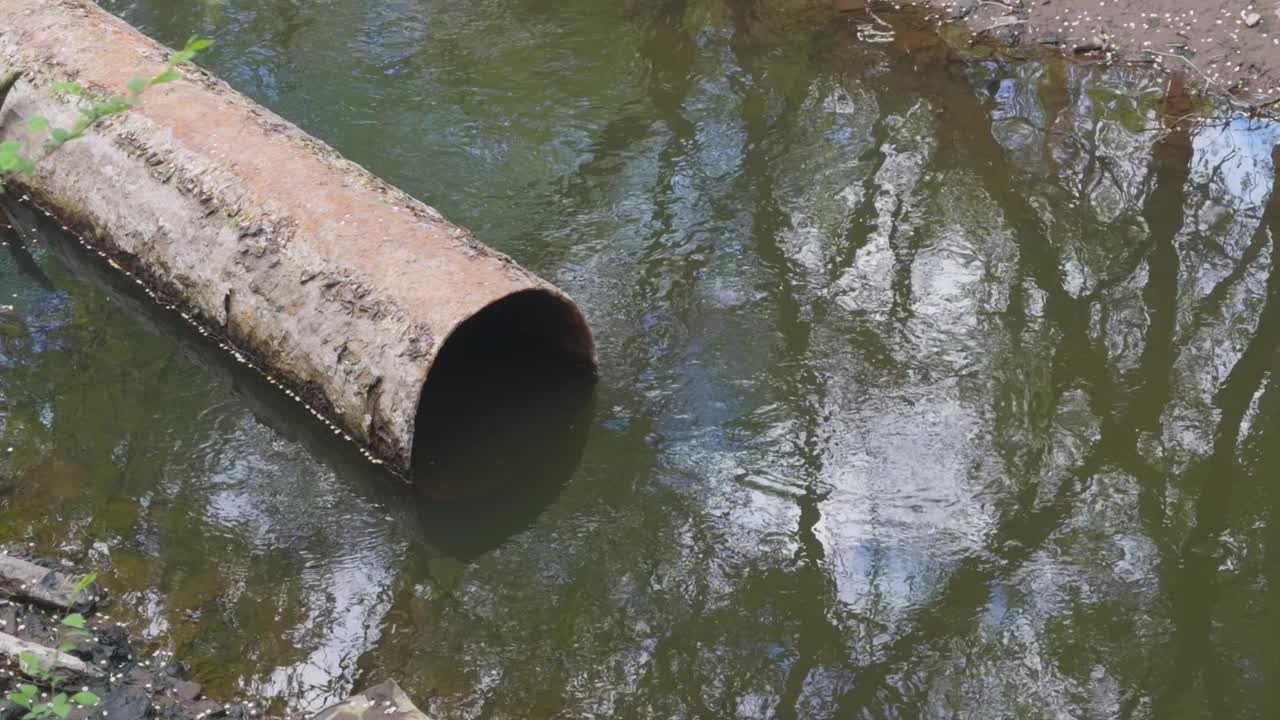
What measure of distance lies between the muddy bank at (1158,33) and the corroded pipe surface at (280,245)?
5.07m

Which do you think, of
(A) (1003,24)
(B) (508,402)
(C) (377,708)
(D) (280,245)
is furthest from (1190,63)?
(C) (377,708)

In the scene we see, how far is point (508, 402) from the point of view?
607cm

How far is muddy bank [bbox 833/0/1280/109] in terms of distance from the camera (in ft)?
27.6

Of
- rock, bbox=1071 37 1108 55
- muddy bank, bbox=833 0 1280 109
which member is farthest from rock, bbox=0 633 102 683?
rock, bbox=1071 37 1108 55

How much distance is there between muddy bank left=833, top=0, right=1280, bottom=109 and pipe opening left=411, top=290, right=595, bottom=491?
4.92m

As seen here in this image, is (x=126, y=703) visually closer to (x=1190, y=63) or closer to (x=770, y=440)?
(x=770, y=440)

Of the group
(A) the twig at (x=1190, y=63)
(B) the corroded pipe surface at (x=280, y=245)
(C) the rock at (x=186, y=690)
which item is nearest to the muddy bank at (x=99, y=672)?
(C) the rock at (x=186, y=690)

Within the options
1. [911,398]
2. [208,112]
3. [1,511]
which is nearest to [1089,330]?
[911,398]

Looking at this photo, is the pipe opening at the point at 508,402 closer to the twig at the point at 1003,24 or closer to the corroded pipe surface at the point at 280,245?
the corroded pipe surface at the point at 280,245

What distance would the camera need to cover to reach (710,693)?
448cm

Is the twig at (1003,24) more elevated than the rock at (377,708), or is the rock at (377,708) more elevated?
the twig at (1003,24)

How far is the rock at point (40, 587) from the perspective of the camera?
4.75 meters

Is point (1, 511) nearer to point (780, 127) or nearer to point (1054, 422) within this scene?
point (1054, 422)

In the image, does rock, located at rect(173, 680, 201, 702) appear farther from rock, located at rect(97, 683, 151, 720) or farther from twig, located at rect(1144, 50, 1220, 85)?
twig, located at rect(1144, 50, 1220, 85)
